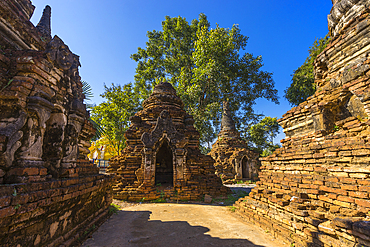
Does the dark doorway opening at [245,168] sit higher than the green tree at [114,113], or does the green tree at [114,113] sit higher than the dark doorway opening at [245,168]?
the green tree at [114,113]

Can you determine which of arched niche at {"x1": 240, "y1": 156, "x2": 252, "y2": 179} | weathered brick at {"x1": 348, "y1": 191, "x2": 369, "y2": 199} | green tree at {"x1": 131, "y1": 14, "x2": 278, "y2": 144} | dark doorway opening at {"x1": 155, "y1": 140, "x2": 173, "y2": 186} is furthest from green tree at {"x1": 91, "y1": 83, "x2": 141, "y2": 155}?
weathered brick at {"x1": 348, "y1": 191, "x2": 369, "y2": 199}

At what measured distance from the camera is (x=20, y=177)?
264 cm

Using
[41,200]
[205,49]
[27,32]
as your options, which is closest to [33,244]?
[41,200]

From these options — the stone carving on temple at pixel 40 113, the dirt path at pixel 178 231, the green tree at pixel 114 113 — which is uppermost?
the green tree at pixel 114 113

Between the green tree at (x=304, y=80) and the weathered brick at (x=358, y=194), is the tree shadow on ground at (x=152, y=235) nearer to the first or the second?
the weathered brick at (x=358, y=194)

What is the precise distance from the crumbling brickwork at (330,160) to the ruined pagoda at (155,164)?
3.11 m

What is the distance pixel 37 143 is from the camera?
3.11 metres

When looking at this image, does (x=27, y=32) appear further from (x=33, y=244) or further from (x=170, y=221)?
(x=170, y=221)

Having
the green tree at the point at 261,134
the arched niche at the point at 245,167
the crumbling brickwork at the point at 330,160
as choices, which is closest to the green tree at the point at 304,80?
the green tree at the point at 261,134

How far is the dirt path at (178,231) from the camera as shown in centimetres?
392

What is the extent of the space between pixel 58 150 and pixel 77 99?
4.38 feet

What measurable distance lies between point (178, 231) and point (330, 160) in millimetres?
3924

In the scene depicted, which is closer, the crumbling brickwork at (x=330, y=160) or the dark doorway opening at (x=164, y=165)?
the crumbling brickwork at (x=330, y=160)

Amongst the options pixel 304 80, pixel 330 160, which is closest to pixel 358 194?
pixel 330 160
